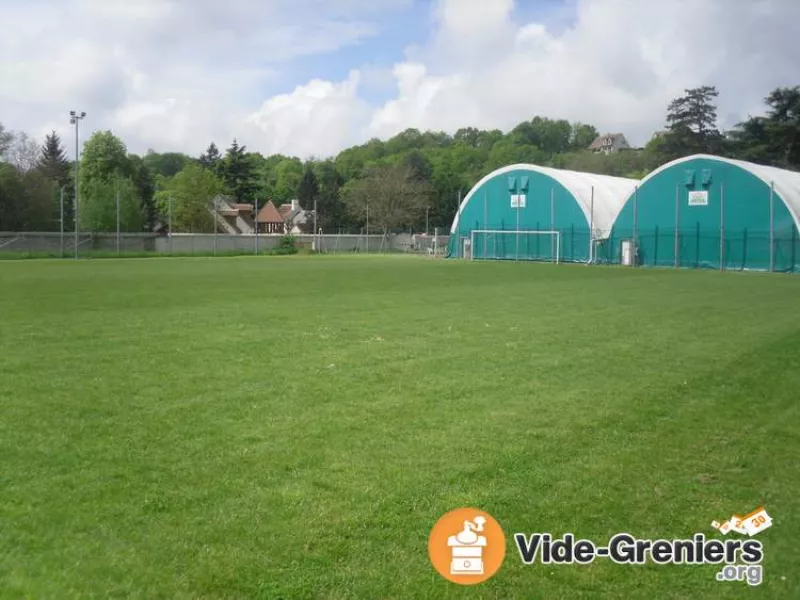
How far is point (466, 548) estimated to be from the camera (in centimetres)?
410

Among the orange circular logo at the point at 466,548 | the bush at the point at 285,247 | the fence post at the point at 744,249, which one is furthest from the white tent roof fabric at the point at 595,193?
the orange circular logo at the point at 466,548

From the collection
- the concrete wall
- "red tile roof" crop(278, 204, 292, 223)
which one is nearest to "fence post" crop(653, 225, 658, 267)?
the concrete wall

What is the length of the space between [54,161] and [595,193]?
69.9m

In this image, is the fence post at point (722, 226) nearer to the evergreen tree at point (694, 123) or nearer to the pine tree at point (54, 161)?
the evergreen tree at point (694, 123)

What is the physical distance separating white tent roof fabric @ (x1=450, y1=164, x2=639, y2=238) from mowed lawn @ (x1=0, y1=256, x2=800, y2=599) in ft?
129

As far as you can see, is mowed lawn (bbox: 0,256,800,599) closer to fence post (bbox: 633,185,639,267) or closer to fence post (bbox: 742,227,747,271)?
fence post (bbox: 742,227,747,271)

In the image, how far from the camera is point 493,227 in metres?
58.1

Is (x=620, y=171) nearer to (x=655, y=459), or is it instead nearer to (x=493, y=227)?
(x=493, y=227)

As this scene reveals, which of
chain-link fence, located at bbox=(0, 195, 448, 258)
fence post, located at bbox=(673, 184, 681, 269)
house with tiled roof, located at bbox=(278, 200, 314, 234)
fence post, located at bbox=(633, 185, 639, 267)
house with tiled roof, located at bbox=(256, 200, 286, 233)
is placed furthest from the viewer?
house with tiled roof, located at bbox=(256, 200, 286, 233)

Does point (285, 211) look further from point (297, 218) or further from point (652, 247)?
point (652, 247)

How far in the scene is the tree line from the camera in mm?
68062

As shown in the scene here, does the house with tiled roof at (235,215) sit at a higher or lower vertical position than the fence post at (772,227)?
higher

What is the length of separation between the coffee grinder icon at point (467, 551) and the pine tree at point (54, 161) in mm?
94709

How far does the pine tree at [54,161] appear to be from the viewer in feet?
297
